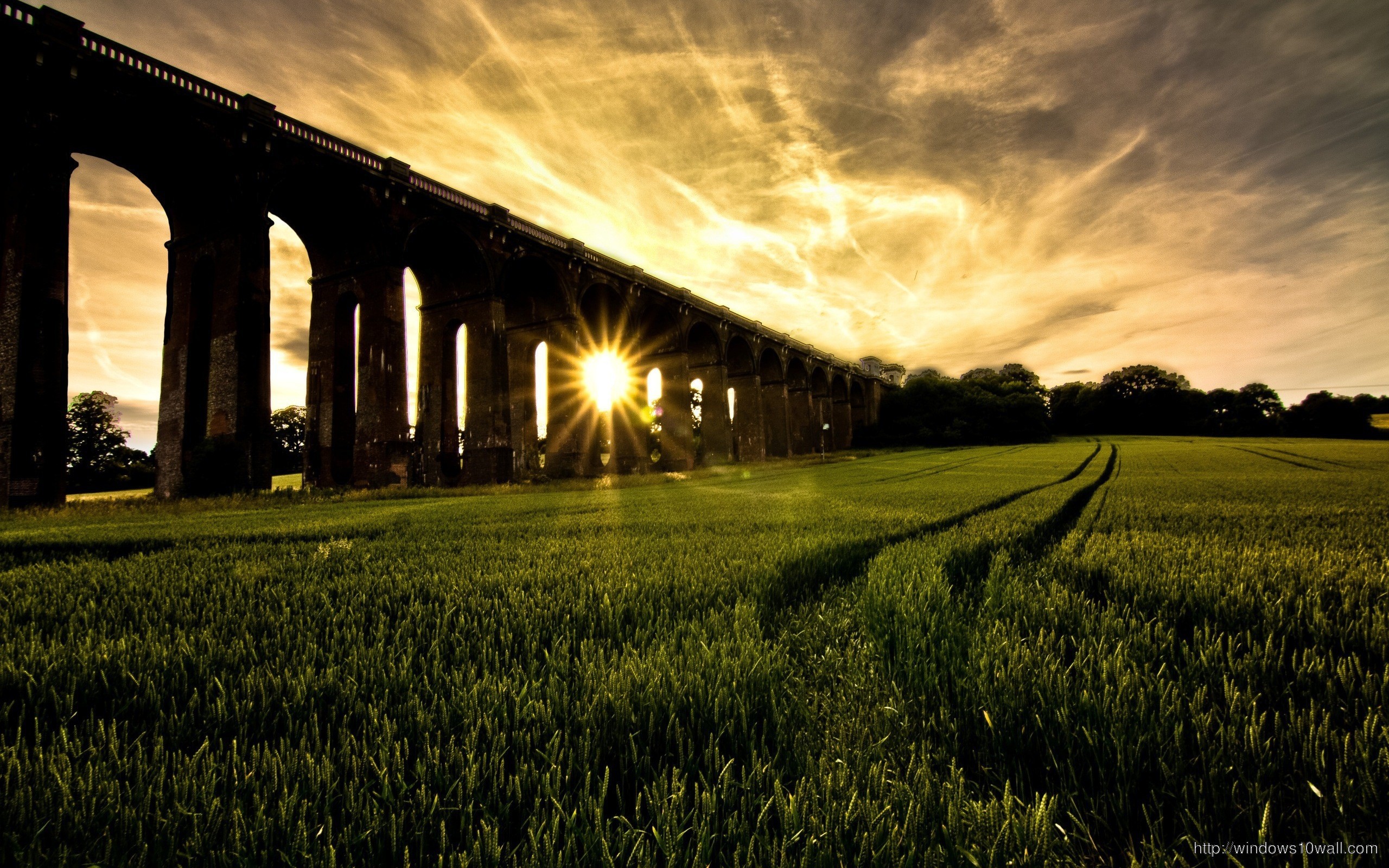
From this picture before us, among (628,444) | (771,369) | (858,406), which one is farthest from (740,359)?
(858,406)

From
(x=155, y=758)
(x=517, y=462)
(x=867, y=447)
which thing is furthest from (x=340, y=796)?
(x=867, y=447)

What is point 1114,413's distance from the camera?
75750 mm

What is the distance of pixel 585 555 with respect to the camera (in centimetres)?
366

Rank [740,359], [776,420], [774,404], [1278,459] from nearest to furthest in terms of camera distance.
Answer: [1278,459] < [740,359] < [776,420] < [774,404]

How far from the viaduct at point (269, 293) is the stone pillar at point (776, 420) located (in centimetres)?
1841

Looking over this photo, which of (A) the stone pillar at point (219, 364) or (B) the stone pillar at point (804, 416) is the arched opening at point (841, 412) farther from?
(A) the stone pillar at point (219, 364)

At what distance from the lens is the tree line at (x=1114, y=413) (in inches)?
A: 2413

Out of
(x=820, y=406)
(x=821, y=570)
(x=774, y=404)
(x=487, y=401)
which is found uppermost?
(x=820, y=406)

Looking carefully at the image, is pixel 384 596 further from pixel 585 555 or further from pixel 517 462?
pixel 517 462

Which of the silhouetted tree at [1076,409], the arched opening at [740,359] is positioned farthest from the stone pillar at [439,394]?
the silhouetted tree at [1076,409]

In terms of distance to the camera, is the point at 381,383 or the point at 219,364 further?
the point at 381,383

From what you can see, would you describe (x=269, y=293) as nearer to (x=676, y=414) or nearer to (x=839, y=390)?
(x=676, y=414)

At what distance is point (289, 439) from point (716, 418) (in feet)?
147

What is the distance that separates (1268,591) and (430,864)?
131 inches
